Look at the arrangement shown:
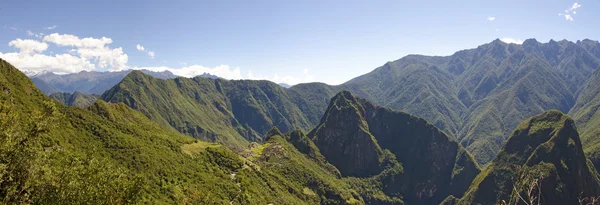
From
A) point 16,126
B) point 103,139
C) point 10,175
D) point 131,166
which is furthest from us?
point 103,139

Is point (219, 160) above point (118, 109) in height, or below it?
below

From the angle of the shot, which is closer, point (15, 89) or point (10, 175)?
point (10, 175)

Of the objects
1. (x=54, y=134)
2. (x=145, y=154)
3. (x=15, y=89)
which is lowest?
(x=145, y=154)

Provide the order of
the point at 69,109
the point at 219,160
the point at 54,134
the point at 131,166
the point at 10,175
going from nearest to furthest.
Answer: the point at 10,175
the point at 54,134
the point at 131,166
the point at 69,109
the point at 219,160

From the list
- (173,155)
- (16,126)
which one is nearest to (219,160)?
(173,155)

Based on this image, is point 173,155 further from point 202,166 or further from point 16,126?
point 16,126

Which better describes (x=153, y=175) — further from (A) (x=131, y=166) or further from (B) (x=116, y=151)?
(B) (x=116, y=151)

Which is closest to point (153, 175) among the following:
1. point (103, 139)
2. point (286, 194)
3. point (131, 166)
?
point (131, 166)
